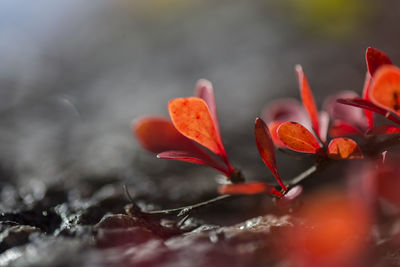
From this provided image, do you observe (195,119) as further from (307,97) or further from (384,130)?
(384,130)

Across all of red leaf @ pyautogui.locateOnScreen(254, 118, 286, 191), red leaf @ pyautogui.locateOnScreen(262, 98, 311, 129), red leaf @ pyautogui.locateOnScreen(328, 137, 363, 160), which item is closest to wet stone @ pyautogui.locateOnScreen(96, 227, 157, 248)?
red leaf @ pyautogui.locateOnScreen(254, 118, 286, 191)

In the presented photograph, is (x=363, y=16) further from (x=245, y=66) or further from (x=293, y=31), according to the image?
(x=245, y=66)

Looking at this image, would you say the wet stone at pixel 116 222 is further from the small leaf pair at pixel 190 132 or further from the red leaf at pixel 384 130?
the red leaf at pixel 384 130

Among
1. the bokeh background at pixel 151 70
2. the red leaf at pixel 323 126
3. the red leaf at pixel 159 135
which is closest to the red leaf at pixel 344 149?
the red leaf at pixel 323 126

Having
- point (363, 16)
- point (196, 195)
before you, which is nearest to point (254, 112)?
point (196, 195)

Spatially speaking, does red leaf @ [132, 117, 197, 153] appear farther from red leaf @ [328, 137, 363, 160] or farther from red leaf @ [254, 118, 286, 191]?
red leaf @ [328, 137, 363, 160]

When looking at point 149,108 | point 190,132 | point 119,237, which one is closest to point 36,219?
point 119,237
